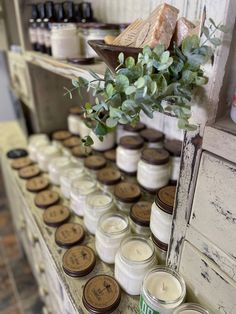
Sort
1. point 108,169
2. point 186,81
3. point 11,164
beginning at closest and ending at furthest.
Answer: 1. point 186,81
2. point 108,169
3. point 11,164

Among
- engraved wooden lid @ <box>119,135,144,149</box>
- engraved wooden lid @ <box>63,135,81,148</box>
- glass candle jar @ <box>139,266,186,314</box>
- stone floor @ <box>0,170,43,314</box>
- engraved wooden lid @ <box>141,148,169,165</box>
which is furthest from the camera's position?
stone floor @ <box>0,170,43,314</box>

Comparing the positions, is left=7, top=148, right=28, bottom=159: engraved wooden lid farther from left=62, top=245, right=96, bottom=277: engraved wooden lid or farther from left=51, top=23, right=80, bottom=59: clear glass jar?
left=62, top=245, right=96, bottom=277: engraved wooden lid

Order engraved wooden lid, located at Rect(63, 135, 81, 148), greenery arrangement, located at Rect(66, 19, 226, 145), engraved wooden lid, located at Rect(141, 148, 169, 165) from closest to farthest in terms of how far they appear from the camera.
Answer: greenery arrangement, located at Rect(66, 19, 226, 145) < engraved wooden lid, located at Rect(141, 148, 169, 165) < engraved wooden lid, located at Rect(63, 135, 81, 148)

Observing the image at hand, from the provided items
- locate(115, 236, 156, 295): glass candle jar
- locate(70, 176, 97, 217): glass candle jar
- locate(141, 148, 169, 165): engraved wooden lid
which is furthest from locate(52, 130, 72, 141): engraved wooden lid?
locate(115, 236, 156, 295): glass candle jar

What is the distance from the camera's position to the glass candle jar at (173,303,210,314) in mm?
418

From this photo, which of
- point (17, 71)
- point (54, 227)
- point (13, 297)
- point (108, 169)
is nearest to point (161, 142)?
point (108, 169)

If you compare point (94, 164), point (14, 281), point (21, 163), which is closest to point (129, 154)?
point (94, 164)

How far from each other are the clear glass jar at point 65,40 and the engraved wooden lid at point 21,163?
45 cm

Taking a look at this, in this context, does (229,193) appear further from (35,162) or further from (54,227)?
(35,162)

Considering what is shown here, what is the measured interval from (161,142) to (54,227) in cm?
40

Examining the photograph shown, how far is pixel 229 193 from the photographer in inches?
12.9

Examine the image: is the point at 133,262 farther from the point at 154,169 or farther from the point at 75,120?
the point at 75,120

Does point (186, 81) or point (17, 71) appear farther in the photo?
point (17, 71)

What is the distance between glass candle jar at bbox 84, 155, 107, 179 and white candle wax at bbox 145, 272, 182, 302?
404mm
